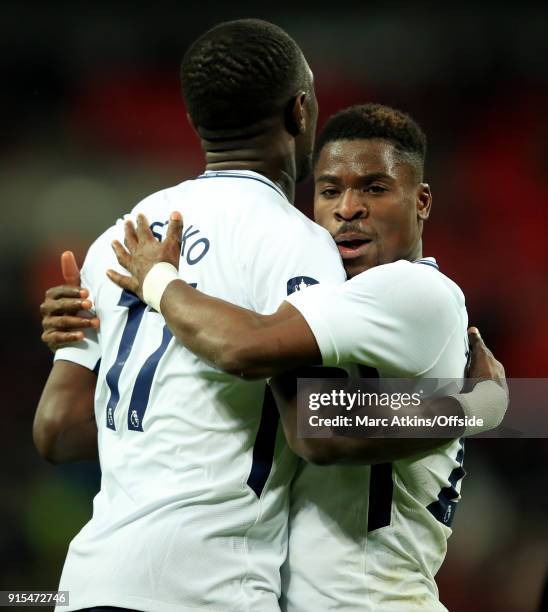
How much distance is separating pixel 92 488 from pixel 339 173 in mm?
3145

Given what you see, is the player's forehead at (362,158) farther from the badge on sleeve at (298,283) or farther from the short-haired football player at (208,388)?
the badge on sleeve at (298,283)

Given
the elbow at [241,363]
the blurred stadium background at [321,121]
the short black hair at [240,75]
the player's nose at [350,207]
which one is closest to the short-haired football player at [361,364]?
the elbow at [241,363]

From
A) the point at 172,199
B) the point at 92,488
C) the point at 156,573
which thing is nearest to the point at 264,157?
the point at 172,199

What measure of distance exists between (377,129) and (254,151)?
0.55 meters

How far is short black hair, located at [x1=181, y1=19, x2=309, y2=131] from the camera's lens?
7.68 ft

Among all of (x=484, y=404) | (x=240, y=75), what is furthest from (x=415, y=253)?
(x=240, y=75)

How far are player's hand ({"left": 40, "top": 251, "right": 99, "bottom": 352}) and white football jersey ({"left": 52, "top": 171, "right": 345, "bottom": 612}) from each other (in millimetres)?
117

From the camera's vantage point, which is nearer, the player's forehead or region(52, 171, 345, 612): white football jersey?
region(52, 171, 345, 612): white football jersey

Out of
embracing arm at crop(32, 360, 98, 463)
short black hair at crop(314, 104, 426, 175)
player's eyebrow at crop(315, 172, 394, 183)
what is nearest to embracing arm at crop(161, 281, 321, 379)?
embracing arm at crop(32, 360, 98, 463)

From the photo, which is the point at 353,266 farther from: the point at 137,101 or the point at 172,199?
the point at 137,101

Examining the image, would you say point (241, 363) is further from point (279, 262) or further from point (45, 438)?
point (45, 438)

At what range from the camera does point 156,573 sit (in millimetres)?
2033

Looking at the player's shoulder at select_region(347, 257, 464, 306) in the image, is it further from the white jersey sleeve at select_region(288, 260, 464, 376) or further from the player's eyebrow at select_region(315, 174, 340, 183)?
the player's eyebrow at select_region(315, 174, 340, 183)

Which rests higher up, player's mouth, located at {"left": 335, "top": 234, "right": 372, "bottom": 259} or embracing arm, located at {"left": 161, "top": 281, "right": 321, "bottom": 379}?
player's mouth, located at {"left": 335, "top": 234, "right": 372, "bottom": 259}
